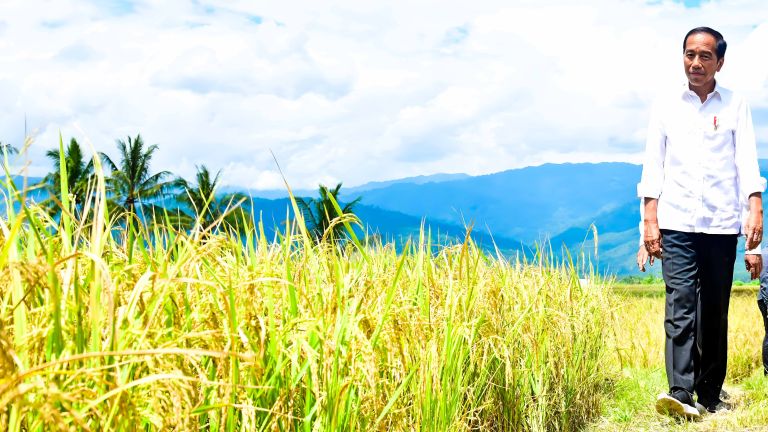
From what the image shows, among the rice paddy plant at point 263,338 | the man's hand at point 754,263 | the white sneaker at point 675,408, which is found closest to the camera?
the rice paddy plant at point 263,338

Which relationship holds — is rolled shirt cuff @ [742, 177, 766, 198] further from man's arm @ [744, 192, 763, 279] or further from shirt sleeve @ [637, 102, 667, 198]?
shirt sleeve @ [637, 102, 667, 198]

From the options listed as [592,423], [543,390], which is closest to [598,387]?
[592,423]

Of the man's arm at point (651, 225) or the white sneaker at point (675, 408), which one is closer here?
the white sneaker at point (675, 408)

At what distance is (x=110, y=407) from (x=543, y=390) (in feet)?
8.95

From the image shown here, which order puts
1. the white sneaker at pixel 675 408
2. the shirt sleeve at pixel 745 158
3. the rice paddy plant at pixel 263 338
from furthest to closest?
the shirt sleeve at pixel 745 158 < the white sneaker at pixel 675 408 < the rice paddy plant at pixel 263 338

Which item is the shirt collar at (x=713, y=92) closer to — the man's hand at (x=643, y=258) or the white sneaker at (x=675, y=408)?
the man's hand at (x=643, y=258)

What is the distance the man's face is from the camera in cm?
468

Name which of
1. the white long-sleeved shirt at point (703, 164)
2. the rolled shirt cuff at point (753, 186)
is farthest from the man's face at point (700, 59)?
the rolled shirt cuff at point (753, 186)

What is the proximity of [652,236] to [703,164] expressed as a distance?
0.52 meters

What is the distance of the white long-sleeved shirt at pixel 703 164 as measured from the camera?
4.71m

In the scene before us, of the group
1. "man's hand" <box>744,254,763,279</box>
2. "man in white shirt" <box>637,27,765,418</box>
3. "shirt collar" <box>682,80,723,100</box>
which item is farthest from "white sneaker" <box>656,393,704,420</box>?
"shirt collar" <box>682,80,723,100</box>

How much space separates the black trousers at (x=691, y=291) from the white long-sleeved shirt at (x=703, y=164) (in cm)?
11

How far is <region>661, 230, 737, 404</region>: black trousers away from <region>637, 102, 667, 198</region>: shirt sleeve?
0.27 meters

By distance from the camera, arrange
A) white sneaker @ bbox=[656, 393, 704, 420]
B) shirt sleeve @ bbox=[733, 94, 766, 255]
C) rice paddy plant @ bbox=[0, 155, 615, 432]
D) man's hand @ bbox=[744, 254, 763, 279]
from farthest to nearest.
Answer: man's hand @ bbox=[744, 254, 763, 279]
shirt sleeve @ bbox=[733, 94, 766, 255]
white sneaker @ bbox=[656, 393, 704, 420]
rice paddy plant @ bbox=[0, 155, 615, 432]
